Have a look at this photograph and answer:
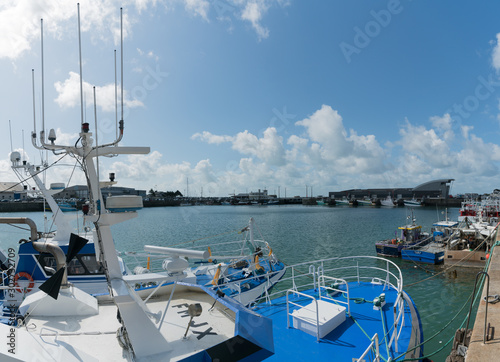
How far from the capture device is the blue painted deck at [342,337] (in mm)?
6286

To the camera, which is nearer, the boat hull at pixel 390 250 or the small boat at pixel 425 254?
the small boat at pixel 425 254

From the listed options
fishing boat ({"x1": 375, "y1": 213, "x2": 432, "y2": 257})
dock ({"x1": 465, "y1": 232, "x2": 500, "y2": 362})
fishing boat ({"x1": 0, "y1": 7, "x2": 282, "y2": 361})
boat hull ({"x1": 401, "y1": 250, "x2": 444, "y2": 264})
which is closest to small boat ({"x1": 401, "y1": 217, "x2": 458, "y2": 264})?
boat hull ({"x1": 401, "y1": 250, "x2": 444, "y2": 264})

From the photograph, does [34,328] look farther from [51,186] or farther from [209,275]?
[51,186]

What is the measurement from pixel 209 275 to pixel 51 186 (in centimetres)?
Answer: 912

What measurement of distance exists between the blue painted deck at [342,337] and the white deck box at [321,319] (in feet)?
0.37

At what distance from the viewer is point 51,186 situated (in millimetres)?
Answer: 15133

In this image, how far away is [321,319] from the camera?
23.2ft

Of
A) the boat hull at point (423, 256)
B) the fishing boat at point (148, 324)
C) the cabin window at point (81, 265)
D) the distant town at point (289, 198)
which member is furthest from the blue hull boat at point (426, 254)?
the distant town at point (289, 198)

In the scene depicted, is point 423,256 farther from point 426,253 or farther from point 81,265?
point 81,265

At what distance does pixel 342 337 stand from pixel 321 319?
59cm

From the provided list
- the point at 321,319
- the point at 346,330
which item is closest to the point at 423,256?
the point at 346,330

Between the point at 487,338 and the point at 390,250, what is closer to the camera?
the point at 487,338

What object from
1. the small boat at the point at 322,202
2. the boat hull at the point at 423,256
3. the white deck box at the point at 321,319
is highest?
the white deck box at the point at 321,319

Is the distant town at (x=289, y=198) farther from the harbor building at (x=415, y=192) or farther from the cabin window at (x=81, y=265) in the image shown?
the cabin window at (x=81, y=265)
